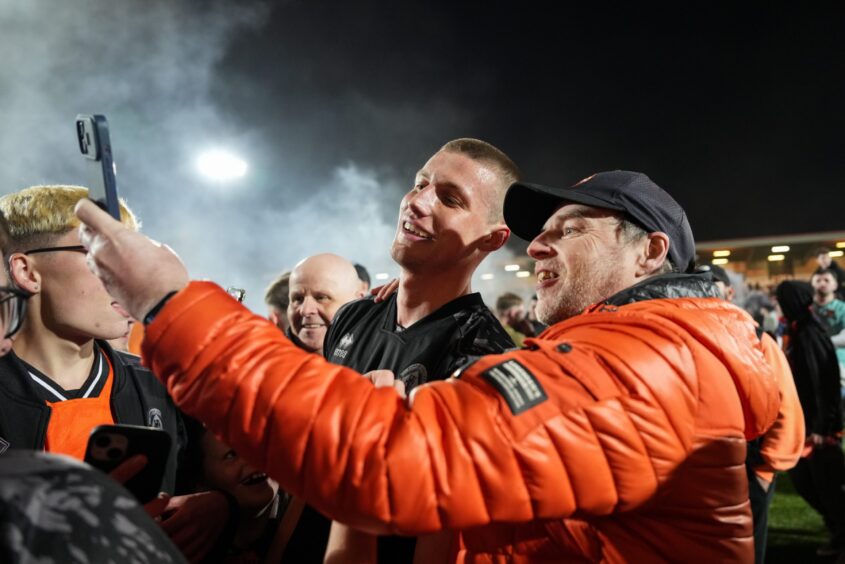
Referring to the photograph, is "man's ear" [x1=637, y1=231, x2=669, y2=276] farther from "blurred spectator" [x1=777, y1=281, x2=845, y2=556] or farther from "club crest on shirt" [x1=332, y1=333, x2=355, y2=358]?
"blurred spectator" [x1=777, y1=281, x2=845, y2=556]

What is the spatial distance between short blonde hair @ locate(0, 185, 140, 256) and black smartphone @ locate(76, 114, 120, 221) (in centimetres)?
82

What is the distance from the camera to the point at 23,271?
2.13m

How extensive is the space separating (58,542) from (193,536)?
1.19 metres

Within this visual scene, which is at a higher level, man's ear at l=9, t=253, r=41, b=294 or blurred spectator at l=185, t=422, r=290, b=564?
man's ear at l=9, t=253, r=41, b=294

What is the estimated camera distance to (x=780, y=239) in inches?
617

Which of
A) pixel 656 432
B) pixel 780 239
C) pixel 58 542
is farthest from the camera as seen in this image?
pixel 780 239

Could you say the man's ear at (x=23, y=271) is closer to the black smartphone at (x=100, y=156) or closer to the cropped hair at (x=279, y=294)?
the black smartphone at (x=100, y=156)

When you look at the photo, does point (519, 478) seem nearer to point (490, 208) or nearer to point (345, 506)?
point (345, 506)

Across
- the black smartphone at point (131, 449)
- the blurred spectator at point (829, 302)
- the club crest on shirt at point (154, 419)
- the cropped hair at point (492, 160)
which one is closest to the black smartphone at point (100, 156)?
the black smartphone at point (131, 449)

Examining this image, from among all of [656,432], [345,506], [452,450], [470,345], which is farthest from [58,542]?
[470,345]

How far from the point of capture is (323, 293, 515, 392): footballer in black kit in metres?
2.32

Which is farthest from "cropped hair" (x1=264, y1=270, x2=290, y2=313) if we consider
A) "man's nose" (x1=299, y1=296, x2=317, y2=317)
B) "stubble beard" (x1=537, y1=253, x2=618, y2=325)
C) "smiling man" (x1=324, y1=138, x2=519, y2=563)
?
"stubble beard" (x1=537, y1=253, x2=618, y2=325)

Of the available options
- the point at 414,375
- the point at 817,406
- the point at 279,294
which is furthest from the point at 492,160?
the point at 817,406

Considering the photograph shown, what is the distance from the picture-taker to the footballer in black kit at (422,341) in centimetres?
232
